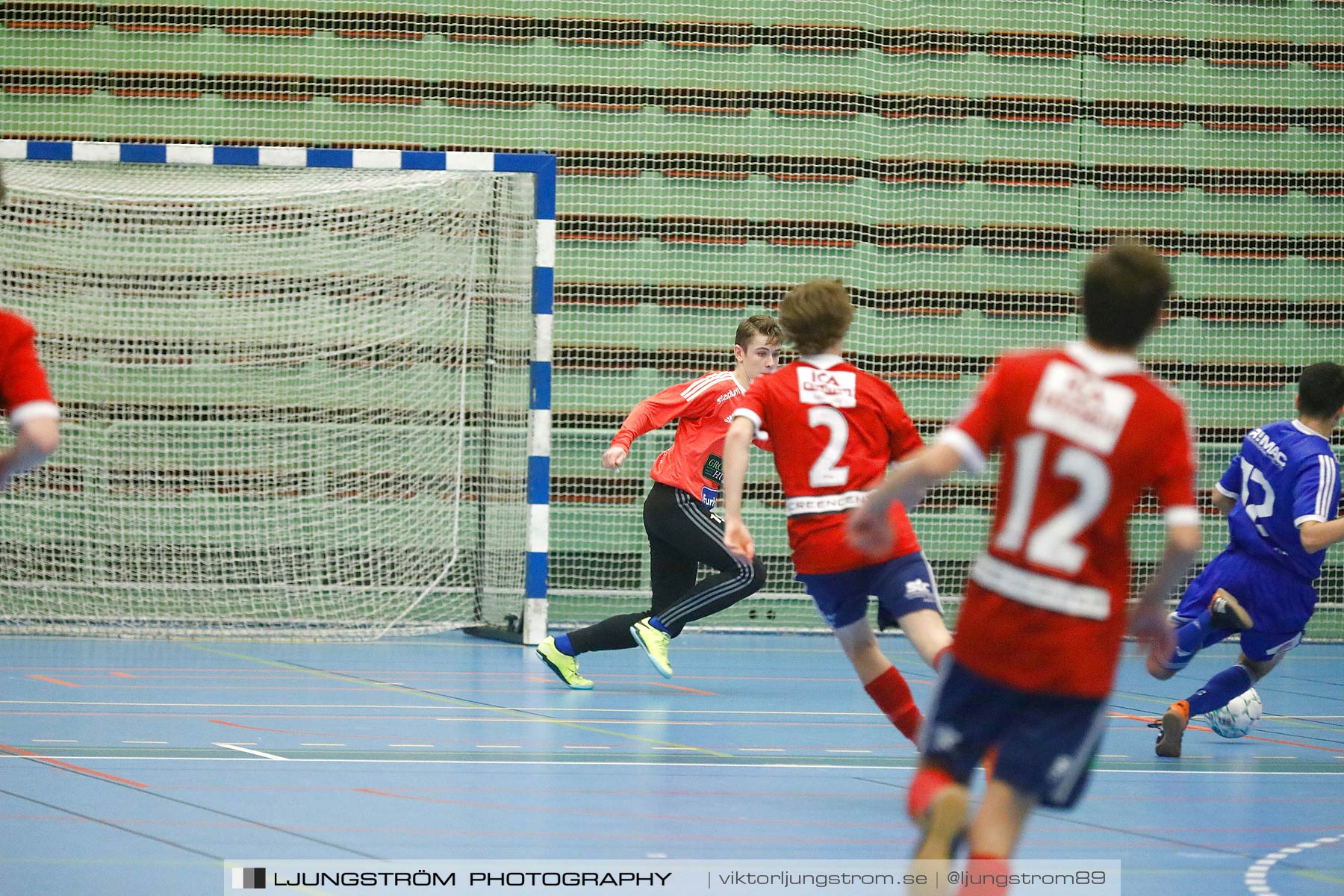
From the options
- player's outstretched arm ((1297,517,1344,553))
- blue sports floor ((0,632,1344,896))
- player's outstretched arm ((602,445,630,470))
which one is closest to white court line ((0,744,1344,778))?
blue sports floor ((0,632,1344,896))

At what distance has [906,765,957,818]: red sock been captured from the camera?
279 cm

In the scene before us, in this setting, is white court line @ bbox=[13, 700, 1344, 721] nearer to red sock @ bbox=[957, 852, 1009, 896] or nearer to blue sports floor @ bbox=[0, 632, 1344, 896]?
blue sports floor @ bbox=[0, 632, 1344, 896]

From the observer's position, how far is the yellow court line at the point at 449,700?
5.86 meters

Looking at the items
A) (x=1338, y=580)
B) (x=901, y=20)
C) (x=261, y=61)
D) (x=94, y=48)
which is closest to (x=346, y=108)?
(x=261, y=61)

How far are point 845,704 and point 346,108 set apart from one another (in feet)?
20.7

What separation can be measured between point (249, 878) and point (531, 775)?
1640 mm

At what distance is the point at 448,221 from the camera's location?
32.1 feet

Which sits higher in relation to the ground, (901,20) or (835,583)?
(901,20)

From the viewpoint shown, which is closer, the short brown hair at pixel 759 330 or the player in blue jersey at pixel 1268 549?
the player in blue jersey at pixel 1268 549

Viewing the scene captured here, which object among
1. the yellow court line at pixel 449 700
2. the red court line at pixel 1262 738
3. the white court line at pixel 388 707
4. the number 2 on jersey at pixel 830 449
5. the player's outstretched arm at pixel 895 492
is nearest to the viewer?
the player's outstretched arm at pixel 895 492

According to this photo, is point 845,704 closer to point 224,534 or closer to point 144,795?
point 144,795

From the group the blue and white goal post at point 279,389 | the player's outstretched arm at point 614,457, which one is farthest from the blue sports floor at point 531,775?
the blue and white goal post at point 279,389

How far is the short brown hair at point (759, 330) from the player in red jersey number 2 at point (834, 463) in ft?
7.03

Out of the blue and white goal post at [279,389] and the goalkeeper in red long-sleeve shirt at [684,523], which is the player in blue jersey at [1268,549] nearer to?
the goalkeeper in red long-sleeve shirt at [684,523]
